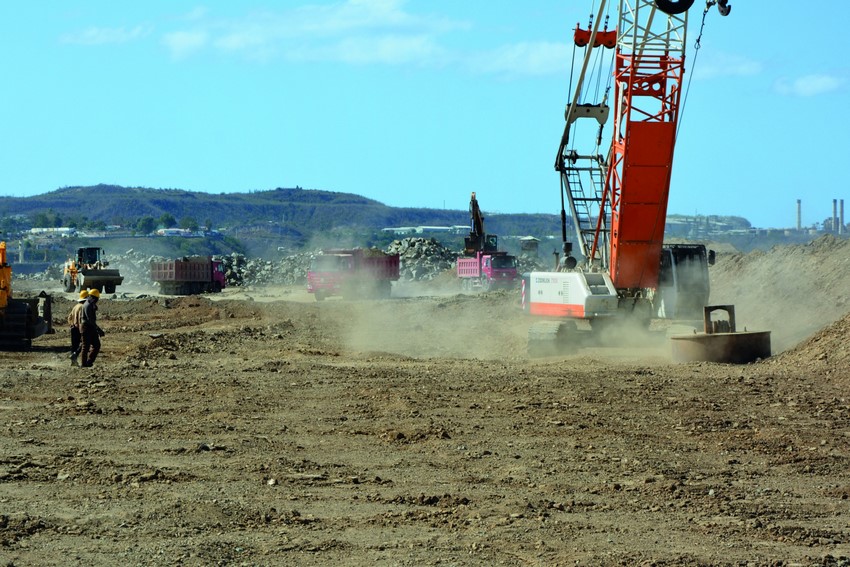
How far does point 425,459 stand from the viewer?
1180 cm

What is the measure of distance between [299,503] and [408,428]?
411 cm

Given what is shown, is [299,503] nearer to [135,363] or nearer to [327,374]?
[327,374]

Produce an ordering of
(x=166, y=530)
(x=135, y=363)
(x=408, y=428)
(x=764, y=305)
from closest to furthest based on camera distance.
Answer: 1. (x=166, y=530)
2. (x=408, y=428)
3. (x=135, y=363)
4. (x=764, y=305)

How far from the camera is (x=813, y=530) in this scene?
8836 mm

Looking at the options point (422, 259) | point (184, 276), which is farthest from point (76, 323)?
point (422, 259)

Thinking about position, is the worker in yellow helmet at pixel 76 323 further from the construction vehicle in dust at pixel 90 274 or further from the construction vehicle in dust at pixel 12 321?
the construction vehicle in dust at pixel 90 274

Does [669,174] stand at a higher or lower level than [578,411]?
higher

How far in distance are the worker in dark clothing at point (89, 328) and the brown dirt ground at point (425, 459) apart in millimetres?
431

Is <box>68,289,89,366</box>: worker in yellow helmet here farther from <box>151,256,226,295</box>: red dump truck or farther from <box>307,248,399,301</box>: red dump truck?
<box>151,256,226,295</box>: red dump truck

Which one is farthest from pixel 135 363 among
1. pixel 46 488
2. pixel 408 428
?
pixel 46 488

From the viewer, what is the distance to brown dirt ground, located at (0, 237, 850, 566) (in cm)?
841

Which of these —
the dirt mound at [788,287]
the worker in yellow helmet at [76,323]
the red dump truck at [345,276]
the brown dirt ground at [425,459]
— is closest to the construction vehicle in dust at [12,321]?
the brown dirt ground at [425,459]

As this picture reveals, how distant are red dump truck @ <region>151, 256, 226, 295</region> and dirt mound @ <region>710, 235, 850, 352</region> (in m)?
26.1

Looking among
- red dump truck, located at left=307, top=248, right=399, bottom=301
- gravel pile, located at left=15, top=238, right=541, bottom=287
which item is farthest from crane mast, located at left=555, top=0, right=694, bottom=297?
gravel pile, located at left=15, top=238, right=541, bottom=287
